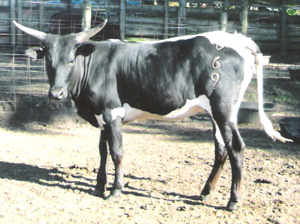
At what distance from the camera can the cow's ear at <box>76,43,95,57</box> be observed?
18.2 feet

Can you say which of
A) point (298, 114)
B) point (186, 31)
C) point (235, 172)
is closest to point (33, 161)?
point (235, 172)

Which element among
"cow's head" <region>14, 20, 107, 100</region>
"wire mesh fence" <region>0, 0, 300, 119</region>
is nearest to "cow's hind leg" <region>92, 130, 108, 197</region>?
"cow's head" <region>14, 20, 107, 100</region>

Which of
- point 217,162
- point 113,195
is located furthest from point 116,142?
point 217,162

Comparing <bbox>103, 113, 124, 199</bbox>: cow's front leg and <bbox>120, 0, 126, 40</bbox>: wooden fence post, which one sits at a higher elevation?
<bbox>120, 0, 126, 40</bbox>: wooden fence post

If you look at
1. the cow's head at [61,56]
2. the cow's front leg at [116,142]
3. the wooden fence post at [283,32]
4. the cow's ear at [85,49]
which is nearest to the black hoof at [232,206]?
the cow's front leg at [116,142]

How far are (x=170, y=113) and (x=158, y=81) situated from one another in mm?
390

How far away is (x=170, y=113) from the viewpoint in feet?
18.4

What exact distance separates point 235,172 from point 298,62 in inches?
425

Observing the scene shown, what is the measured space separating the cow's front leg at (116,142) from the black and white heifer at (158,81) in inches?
0.4

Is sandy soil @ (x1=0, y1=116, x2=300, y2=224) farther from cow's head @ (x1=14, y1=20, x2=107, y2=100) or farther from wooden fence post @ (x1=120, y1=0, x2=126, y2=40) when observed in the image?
wooden fence post @ (x1=120, y1=0, x2=126, y2=40)

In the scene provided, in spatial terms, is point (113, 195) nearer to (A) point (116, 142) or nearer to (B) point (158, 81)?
(A) point (116, 142)

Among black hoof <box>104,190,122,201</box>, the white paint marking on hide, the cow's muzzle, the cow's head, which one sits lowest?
black hoof <box>104,190,122,201</box>

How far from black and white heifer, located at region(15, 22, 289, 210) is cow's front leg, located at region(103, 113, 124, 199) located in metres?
0.01

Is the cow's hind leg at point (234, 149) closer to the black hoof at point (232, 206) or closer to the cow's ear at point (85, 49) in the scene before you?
the black hoof at point (232, 206)
